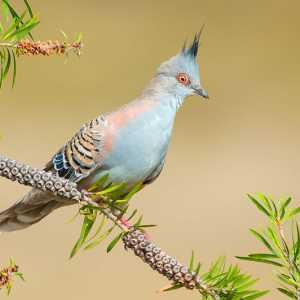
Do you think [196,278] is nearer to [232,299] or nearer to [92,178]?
[232,299]

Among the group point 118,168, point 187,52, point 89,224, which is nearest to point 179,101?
point 187,52

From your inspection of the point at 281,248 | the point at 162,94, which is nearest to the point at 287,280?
the point at 281,248

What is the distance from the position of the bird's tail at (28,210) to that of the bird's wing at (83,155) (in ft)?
0.14

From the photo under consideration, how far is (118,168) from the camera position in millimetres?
859

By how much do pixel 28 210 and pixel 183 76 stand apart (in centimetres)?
30

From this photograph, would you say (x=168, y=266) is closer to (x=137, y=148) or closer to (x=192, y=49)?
(x=137, y=148)

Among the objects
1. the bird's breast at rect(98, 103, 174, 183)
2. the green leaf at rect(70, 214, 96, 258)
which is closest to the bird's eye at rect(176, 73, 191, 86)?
the bird's breast at rect(98, 103, 174, 183)

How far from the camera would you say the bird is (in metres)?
0.87

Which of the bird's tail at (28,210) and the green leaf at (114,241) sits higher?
the bird's tail at (28,210)

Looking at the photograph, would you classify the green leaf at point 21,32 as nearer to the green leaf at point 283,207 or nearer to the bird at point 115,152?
the green leaf at point 283,207

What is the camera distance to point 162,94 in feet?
3.16

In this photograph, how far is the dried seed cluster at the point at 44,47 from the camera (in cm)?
44

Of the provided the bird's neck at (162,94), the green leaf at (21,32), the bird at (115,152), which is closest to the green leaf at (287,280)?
the green leaf at (21,32)

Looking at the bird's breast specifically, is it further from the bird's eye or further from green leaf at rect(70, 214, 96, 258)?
green leaf at rect(70, 214, 96, 258)
